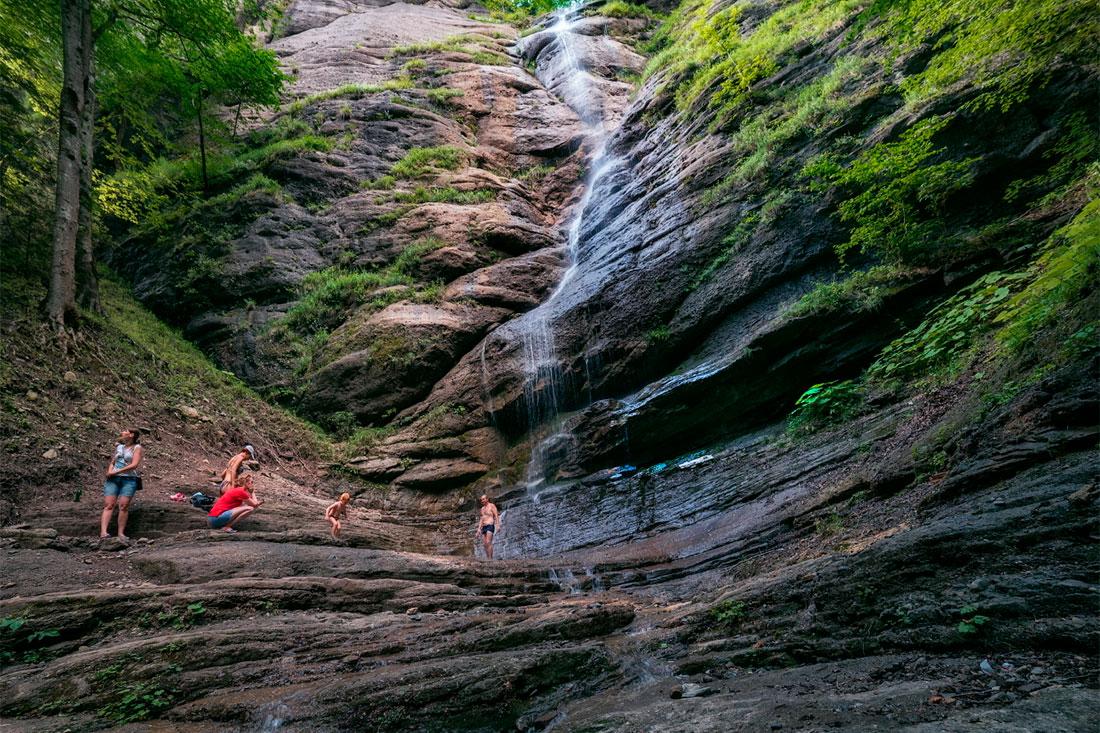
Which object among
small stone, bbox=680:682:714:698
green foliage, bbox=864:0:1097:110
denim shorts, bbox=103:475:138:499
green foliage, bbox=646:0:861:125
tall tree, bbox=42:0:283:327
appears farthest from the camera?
green foliage, bbox=646:0:861:125

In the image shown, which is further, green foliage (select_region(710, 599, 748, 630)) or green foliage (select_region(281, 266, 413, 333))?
green foliage (select_region(281, 266, 413, 333))

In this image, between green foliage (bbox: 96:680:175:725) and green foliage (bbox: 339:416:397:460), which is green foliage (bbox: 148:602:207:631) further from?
green foliage (bbox: 339:416:397:460)

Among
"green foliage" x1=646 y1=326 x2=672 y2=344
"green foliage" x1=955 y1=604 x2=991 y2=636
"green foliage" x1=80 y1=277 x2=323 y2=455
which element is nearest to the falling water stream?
"green foliage" x1=646 y1=326 x2=672 y2=344

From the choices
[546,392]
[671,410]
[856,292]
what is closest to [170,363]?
[546,392]

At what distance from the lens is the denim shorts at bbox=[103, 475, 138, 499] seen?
7562 mm

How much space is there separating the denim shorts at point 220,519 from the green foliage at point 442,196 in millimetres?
15455

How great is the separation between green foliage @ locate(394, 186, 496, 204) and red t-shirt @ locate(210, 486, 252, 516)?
593 inches

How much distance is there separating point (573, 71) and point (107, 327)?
25390 millimetres

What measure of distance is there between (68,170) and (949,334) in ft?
52.1

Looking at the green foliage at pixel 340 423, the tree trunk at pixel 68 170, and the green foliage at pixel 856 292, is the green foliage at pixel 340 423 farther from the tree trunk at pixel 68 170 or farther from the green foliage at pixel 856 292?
the green foliage at pixel 856 292

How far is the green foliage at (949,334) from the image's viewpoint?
7.95 metres

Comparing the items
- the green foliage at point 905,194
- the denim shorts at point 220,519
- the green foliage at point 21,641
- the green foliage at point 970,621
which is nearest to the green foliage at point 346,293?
the denim shorts at point 220,519

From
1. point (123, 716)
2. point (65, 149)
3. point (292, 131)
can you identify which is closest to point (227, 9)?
point (65, 149)

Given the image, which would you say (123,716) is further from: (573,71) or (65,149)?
(573,71)
